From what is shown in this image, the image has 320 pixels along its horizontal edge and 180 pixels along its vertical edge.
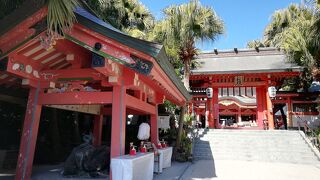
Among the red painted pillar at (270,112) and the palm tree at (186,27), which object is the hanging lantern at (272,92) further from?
the palm tree at (186,27)

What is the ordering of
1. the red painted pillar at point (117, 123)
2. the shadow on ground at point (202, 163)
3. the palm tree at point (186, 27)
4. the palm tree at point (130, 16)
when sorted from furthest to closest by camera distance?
the palm tree at point (186, 27), the palm tree at point (130, 16), the shadow on ground at point (202, 163), the red painted pillar at point (117, 123)

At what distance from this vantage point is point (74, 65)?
616cm

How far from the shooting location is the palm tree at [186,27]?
533 inches

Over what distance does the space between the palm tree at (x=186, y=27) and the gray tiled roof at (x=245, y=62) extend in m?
→ 4.20

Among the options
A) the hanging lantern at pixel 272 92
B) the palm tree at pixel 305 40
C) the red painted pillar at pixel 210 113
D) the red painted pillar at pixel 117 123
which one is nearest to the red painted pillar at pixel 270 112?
the hanging lantern at pixel 272 92

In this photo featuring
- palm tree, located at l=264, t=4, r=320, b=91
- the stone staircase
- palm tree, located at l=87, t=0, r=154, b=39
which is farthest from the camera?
palm tree, located at l=87, t=0, r=154, b=39

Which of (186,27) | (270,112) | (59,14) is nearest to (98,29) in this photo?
(59,14)

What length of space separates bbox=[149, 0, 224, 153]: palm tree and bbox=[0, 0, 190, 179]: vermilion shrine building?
7.06 meters

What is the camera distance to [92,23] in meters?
5.00

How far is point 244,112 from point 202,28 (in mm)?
17053

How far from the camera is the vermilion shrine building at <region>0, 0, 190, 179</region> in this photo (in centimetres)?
489

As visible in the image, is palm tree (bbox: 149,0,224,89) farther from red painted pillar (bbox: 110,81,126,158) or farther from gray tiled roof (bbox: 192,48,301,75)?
red painted pillar (bbox: 110,81,126,158)

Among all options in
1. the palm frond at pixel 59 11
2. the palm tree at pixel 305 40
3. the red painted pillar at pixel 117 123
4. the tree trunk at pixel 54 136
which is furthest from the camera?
the palm tree at pixel 305 40

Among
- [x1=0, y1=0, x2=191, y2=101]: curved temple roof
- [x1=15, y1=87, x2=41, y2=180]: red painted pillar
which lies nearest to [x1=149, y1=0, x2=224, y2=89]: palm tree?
[x1=15, y1=87, x2=41, y2=180]: red painted pillar
